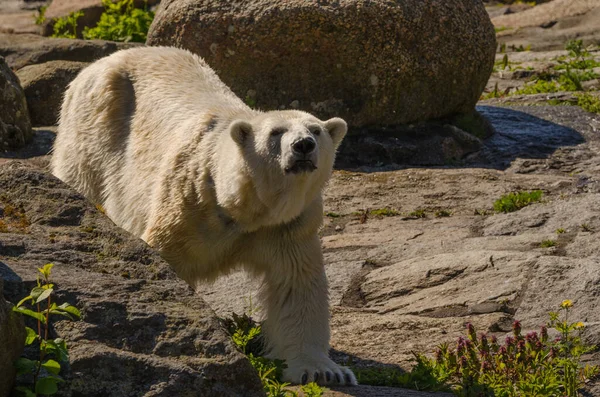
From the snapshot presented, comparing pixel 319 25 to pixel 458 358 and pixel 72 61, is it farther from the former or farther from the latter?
pixel 458 358

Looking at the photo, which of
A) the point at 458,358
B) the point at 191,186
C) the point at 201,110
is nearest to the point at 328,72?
the point at 201,110

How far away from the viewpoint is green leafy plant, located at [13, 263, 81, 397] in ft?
9.36

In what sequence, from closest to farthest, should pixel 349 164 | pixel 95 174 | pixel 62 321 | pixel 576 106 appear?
pixel 62 321 → pixel 95 174 → pixel 349 164 → pixel 576 106

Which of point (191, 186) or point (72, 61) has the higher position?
point (191, 186)

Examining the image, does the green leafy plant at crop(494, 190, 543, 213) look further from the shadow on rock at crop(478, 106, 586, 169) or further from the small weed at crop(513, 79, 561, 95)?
the small weed at crop(513, 79, 561, 95)

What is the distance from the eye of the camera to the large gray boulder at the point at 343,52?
8.73 metres

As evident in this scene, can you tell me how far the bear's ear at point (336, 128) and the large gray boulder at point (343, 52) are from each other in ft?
11.9

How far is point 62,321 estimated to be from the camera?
320 centimetres

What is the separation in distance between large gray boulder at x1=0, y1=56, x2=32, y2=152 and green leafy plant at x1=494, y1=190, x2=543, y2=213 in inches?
165

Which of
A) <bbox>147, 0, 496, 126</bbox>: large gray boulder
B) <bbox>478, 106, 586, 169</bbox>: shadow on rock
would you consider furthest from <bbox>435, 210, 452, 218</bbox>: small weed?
<bbox>147, 0, 496, 126</bbox>: large gray boulder

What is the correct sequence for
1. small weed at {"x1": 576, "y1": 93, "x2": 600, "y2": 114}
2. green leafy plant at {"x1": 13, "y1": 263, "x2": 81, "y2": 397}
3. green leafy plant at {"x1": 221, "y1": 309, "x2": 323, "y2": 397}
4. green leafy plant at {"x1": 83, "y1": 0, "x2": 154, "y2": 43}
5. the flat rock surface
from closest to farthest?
green leafy plant at {"x1": 13, "y1": 263, "x2": 81, "y2": 397} < green leafy plant at {"x1": 221, "y1": 309, "x2": 323, "y2": 397} < small weed at {"x1": 576, "y1": 93, "x2": 600, "y2": 114} < green leafy plant at {"x1": 83, "y1": 0, "x2": 154, "y2": 43} < the flat rock surface

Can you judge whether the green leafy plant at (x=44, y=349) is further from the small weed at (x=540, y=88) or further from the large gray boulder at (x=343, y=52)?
the small weed at (x=540, y=88)

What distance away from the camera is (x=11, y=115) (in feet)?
29.4

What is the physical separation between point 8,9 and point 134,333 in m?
18.5
